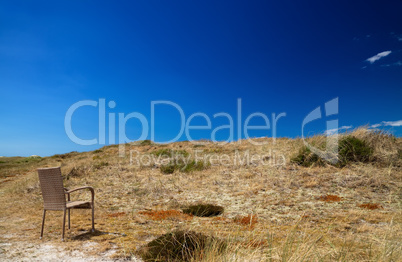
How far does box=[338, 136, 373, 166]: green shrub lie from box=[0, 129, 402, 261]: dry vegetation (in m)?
0.30

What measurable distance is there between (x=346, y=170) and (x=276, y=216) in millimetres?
4977

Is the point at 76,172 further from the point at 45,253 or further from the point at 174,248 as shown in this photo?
the point at 174,248

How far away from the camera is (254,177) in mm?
9727

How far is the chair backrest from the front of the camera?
4598 millimetres

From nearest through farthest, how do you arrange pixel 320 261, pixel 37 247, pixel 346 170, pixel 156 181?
pixel 320 261, pixel 37 247, pixel 346 170, pixel 156 181

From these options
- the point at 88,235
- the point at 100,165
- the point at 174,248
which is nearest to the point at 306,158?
the point at 174,248

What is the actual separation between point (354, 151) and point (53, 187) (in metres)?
10.3

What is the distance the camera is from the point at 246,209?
6.57 metres

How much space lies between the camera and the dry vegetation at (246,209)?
117 inches

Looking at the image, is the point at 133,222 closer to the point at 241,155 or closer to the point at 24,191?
the point at 24,191

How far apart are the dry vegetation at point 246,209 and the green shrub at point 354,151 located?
11.7 inches

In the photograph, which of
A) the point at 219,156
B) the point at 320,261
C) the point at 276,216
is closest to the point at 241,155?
the point at 219,156

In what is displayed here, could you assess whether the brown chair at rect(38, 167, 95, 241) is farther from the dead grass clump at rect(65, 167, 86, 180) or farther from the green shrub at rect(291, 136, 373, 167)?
the green shrub at rect(291, 136, 373, 167)

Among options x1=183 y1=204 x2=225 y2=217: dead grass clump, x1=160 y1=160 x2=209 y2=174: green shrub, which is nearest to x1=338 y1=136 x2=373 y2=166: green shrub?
x1=160 y1=160 x2=209 y2=174: green shrub
